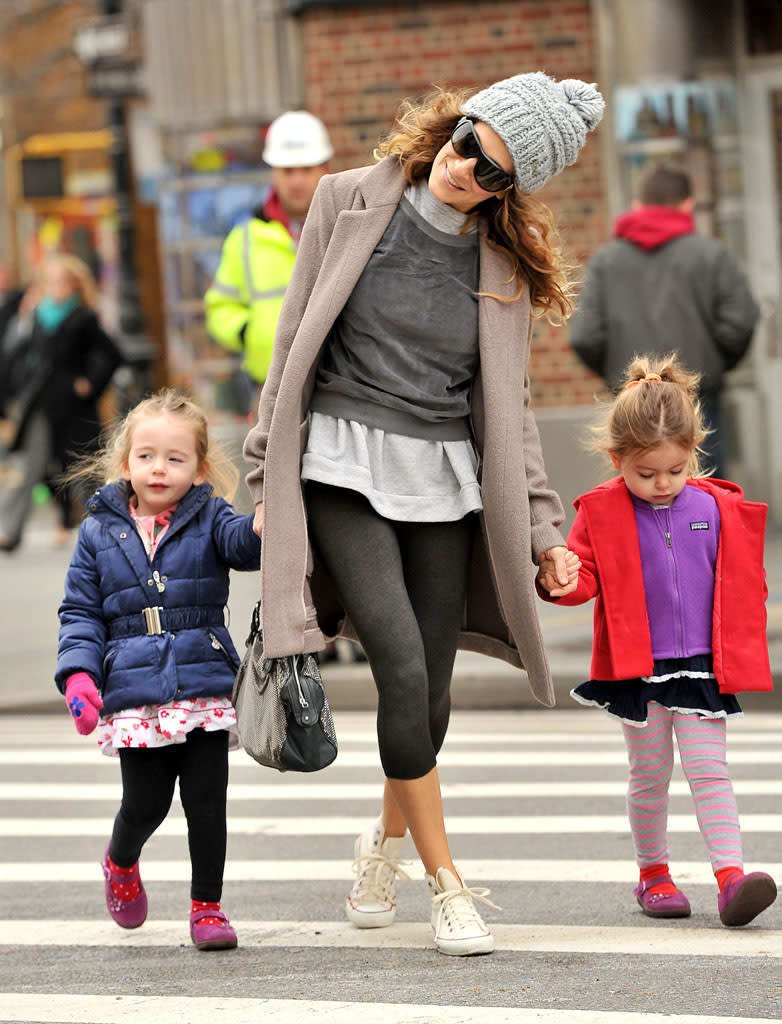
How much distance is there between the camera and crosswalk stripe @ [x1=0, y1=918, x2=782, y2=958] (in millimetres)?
4461

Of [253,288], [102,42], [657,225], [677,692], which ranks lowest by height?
[677,692]

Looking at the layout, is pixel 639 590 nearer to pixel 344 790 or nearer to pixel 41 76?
pixel 344 790

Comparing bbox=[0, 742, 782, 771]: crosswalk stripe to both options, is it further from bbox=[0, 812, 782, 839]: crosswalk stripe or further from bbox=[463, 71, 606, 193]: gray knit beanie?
bbox=[463, 71, 606, 193]: gray knit beanie

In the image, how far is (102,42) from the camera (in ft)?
58.7

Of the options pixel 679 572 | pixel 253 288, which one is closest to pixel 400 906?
pixel 679 572

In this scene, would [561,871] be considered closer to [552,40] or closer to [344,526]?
[344,526]

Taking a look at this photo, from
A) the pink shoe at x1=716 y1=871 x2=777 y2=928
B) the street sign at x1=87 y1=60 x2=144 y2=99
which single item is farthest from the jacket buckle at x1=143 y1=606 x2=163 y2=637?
the street sign at x1=87 y1=60 x2=144 y2=99

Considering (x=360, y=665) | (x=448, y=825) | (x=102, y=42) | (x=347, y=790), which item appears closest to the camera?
(x=448, y=825)

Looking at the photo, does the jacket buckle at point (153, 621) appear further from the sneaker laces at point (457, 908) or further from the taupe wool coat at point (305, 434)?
the sneaker laces at point (457, 908)

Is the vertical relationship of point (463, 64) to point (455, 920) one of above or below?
above

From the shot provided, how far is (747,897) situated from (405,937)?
0.80 metres

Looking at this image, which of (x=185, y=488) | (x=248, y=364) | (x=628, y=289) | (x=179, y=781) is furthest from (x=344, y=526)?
(x=628, y=289)

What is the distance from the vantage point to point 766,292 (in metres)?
13.0

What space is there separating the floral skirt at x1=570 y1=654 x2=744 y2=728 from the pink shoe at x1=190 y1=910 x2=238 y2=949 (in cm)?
103
